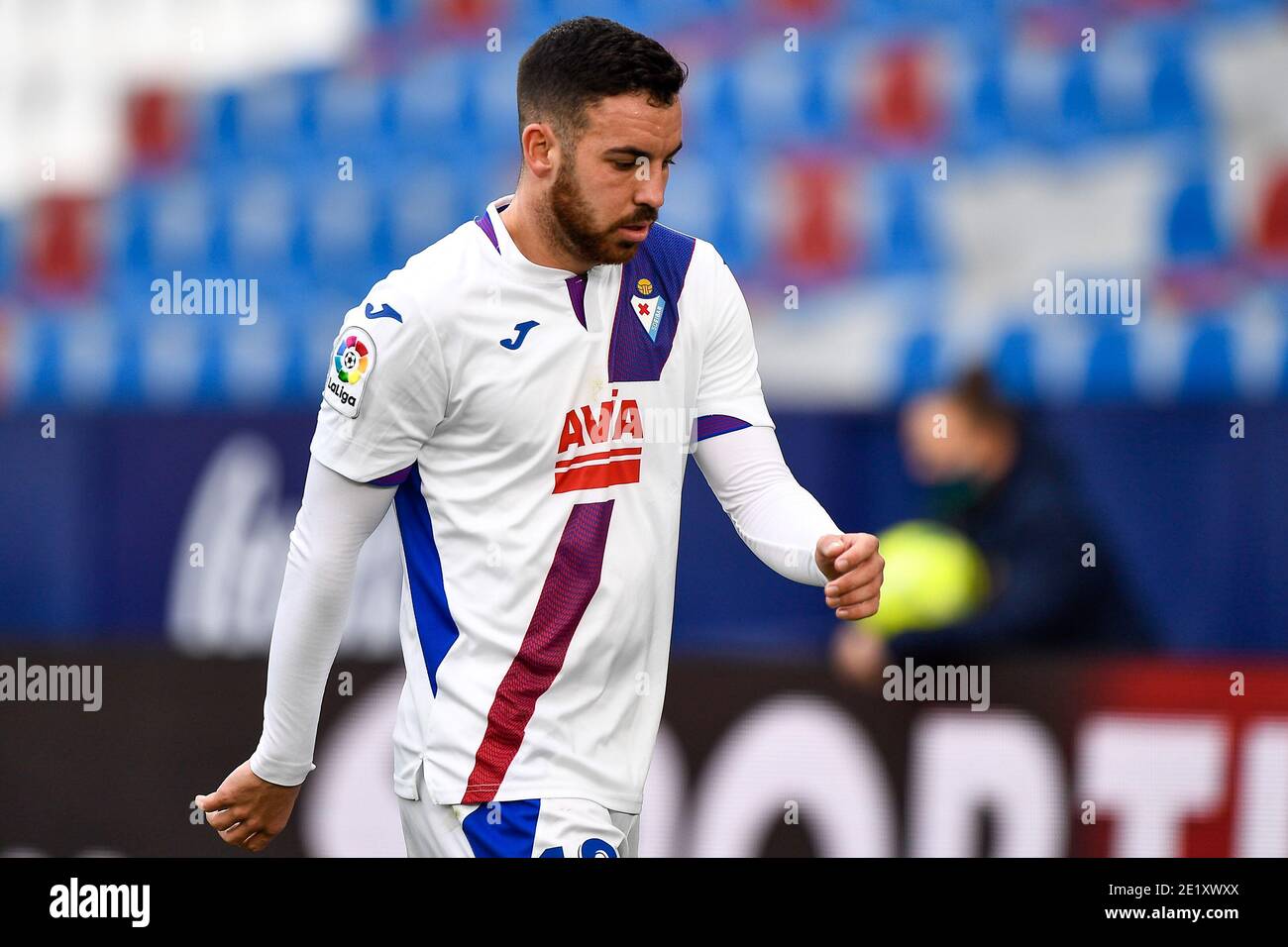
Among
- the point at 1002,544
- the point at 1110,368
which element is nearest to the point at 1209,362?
the point at 1110,368

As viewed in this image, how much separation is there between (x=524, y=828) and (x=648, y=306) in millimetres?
847

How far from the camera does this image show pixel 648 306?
278cm

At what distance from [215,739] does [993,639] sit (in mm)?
2242

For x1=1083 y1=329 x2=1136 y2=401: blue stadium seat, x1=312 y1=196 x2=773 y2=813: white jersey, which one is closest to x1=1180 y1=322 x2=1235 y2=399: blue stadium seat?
x1=1083 y1=329 x2=1136 y2=401: blue stadium seat

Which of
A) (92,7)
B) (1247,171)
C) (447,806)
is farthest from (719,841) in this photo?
(92,7)

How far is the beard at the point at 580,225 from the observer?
105 inches

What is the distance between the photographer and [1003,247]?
6.74 m

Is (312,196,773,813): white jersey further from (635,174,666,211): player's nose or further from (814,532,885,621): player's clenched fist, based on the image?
(814,532,885,621): player's clenched fist

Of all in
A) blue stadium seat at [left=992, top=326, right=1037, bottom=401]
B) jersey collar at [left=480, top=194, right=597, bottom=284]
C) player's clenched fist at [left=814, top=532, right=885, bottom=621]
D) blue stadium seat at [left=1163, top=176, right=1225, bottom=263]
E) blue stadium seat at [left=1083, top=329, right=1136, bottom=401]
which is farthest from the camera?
blue stadium seat at [left=1163, top=176, right=1225, bottom=263]

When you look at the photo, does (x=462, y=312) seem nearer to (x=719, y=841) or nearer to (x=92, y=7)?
(x=719, y=841)

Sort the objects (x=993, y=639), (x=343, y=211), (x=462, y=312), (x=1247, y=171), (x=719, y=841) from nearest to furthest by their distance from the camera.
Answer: (x=462, y=312) < (x=719, y=841) < (x=993, y=639) < (x=1247, y=171) < (x=343, y=211)

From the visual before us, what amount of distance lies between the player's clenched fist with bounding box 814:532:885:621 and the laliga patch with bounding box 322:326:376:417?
2.41 ft

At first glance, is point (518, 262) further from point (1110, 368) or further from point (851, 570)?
point (1110, 368)

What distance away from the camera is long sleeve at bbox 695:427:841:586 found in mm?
2762
